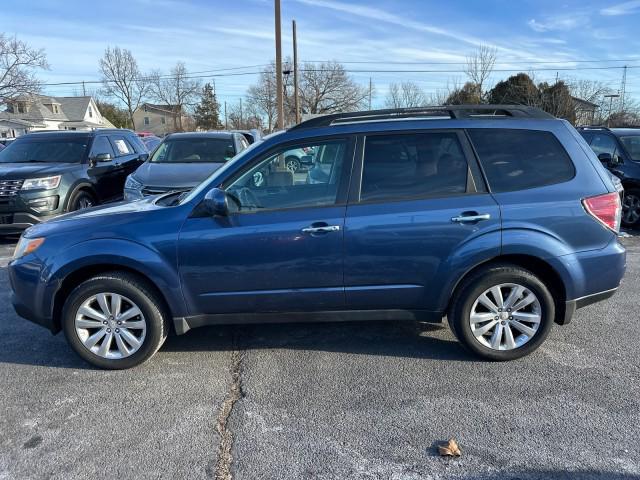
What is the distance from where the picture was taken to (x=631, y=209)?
8.53m

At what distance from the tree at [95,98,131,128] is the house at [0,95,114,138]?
1.31 m

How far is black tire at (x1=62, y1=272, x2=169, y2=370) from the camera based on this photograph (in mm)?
3531

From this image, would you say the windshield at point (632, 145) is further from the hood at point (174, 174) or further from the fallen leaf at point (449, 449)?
the fallen leaf at point (449, 449)

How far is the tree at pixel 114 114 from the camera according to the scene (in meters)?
74.9

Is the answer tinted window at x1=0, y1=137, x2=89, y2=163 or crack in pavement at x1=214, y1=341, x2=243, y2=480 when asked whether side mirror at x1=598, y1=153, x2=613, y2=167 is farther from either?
tinted window at x1=0, y1=137, x2=89, y2=163

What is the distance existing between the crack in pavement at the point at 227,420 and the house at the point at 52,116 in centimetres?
5723

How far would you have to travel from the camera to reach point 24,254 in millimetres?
3664

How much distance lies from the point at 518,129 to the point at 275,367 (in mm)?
2590

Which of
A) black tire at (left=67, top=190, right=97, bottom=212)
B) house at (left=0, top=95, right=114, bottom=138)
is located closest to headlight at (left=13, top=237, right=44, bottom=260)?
black tire at (left=67, top=190, right=97, bottom=212)

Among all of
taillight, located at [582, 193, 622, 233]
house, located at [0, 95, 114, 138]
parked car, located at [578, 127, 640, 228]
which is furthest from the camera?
house, located at [0, 95, 114, 138]

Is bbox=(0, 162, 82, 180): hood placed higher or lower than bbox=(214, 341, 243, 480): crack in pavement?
higher

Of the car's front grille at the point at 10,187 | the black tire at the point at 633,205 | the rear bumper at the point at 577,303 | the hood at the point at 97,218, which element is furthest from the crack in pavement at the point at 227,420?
the black tire at the point at 633,205

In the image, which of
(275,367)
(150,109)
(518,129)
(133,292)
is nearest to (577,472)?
(275,367)

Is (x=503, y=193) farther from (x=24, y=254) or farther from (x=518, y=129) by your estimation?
(x=24, y=254)
